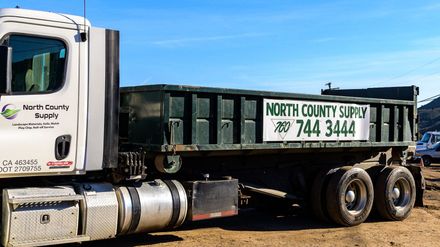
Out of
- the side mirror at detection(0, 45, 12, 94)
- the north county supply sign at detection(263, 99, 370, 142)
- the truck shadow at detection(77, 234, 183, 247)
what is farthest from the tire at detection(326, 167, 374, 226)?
the side mirror at detection(0, 45, 12, 94)

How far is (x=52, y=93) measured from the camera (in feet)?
20.7

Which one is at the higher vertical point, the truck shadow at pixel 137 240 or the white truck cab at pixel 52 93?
the white truck cab at pixel 52 93

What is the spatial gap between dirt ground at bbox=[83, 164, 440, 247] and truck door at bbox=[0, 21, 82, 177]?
6.42 ft

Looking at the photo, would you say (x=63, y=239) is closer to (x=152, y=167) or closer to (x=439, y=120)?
(x=152, y=167)

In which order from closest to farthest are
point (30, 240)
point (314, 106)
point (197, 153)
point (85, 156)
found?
point (30, 240)
point (85, 156)
point (197, 153)
point (314, 106)

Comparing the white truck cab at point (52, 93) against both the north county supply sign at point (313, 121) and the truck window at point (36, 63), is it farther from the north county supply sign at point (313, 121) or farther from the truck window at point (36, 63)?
the north county supply sign at point (313, 121)

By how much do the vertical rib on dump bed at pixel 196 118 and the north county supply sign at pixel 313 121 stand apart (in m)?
0.10

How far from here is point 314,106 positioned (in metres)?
8.84

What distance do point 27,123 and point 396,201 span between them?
7.10 m

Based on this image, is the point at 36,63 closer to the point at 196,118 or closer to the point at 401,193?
the point at 196,118

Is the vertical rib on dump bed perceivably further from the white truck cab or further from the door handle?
the door handle

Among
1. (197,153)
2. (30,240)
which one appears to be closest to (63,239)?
(30,240)

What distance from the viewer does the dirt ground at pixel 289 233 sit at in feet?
26.0

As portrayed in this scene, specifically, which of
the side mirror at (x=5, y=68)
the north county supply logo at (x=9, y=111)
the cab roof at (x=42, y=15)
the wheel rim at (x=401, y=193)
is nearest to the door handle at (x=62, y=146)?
the north county supply logo at (x=9, y=111)
